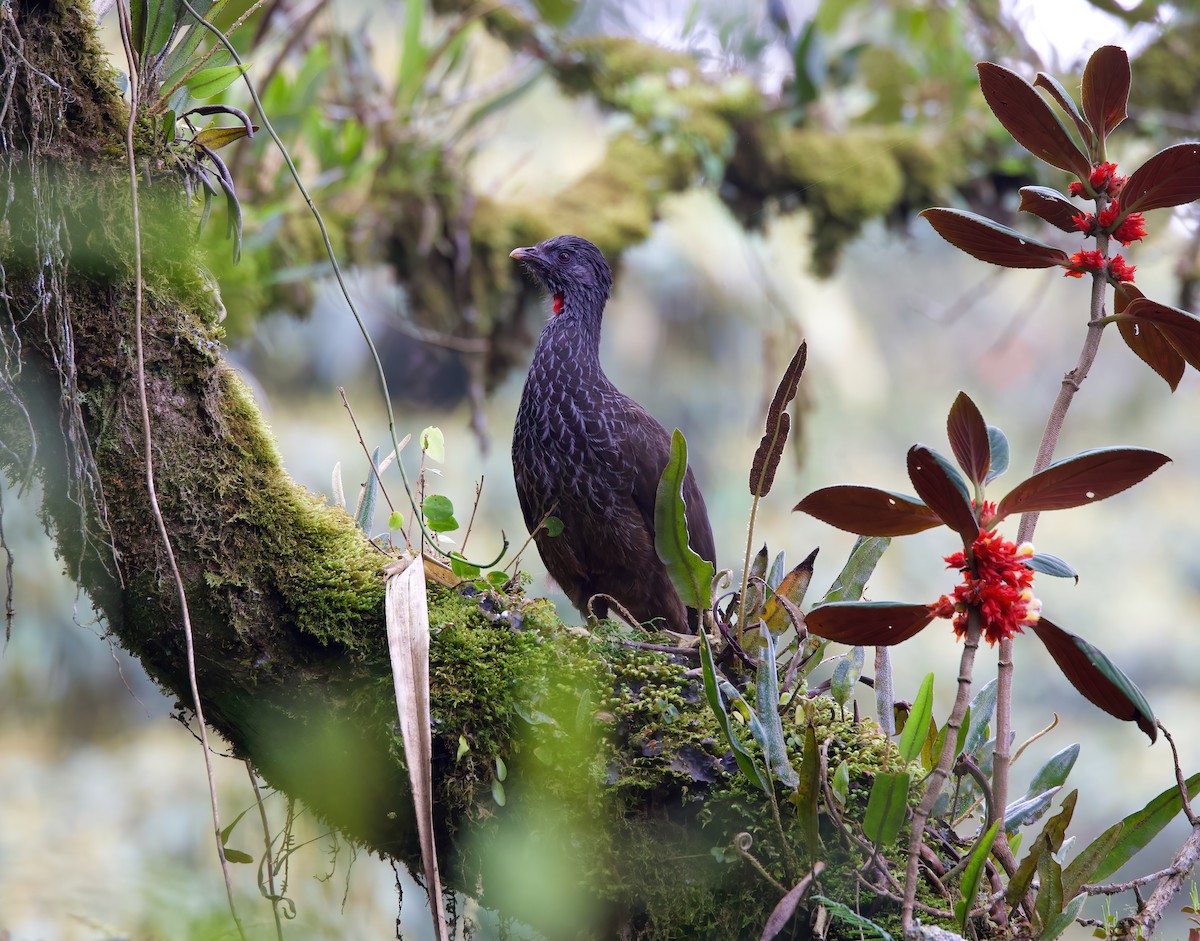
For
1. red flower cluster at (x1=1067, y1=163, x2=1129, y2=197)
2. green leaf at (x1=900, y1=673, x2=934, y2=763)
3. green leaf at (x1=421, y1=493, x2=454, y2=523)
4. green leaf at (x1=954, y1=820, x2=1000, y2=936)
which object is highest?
red flower cluster at (x1=1067, y1=163, x2=1129, y2=197)

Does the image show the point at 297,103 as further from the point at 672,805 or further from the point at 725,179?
the point at 672,805

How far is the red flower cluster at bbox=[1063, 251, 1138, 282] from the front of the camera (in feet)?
4.99

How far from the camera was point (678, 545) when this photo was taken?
1806mm

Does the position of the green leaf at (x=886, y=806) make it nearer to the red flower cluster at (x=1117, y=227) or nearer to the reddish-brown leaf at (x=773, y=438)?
the reddish-brown leaf at (x=773, y=438)

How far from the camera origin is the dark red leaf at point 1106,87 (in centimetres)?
148

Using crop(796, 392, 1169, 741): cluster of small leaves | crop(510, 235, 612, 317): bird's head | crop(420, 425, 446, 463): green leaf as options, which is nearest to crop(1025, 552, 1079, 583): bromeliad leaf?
crop(796, 392, 1169, 741): cluster of small leaves

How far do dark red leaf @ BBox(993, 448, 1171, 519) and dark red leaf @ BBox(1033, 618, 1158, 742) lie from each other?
6.4 inches

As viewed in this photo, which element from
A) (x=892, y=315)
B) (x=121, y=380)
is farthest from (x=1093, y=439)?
(x=121, y=380)

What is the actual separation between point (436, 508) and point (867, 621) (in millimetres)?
874

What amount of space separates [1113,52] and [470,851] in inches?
61.4

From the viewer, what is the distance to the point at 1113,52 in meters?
1.48

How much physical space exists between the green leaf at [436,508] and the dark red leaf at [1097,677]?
41.8 inches

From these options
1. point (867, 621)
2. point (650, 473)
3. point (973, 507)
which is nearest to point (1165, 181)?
Result: point (973, 507)

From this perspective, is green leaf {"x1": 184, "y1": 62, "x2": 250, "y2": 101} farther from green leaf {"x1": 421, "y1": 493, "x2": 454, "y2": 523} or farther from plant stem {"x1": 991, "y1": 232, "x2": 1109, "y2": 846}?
plant stem {"x1": 991, "y1": 232, "x2": 1109, "y2": 846}
